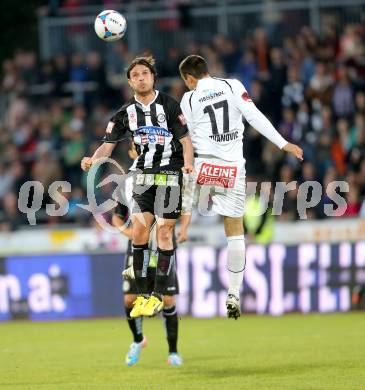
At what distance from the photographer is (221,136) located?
1053 cm

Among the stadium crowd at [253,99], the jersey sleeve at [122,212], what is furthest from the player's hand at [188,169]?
the stadium crowd at [253,99]

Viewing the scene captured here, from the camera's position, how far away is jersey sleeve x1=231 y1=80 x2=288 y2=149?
10273mm

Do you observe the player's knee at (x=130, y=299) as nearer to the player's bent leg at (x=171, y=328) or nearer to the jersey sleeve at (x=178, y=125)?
the player's bent leg at (x=171, y=328)

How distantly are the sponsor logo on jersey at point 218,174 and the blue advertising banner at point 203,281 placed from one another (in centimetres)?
654

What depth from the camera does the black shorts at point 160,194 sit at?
10398mm

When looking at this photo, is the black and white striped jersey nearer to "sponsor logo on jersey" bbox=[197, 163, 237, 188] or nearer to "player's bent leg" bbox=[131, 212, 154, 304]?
"sponsor logo on jersey" bbox=[197, 163, 237, 188]

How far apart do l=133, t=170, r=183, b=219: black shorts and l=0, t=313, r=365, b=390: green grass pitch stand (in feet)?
4.97

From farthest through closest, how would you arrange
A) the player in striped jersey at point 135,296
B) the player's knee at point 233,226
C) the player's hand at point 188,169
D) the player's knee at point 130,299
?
the player's knee at point 130,299 → the player in striped jersey at point 135,296 → the player's knee at point 233,226 → the player's hand at point 188,169

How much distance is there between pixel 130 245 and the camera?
11.7 metres

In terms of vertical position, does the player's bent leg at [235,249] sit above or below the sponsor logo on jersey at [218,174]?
below

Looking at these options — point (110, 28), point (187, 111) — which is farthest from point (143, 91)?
point (110, 28)

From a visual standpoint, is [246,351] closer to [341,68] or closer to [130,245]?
[130,245]

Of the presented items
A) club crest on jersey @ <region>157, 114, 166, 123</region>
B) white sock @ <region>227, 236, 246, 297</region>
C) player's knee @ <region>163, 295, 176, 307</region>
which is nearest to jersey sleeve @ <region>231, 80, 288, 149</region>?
club crest on jersey @ <region>157, 114, 166, 123</region>

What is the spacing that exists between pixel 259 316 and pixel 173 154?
23.0 feet
